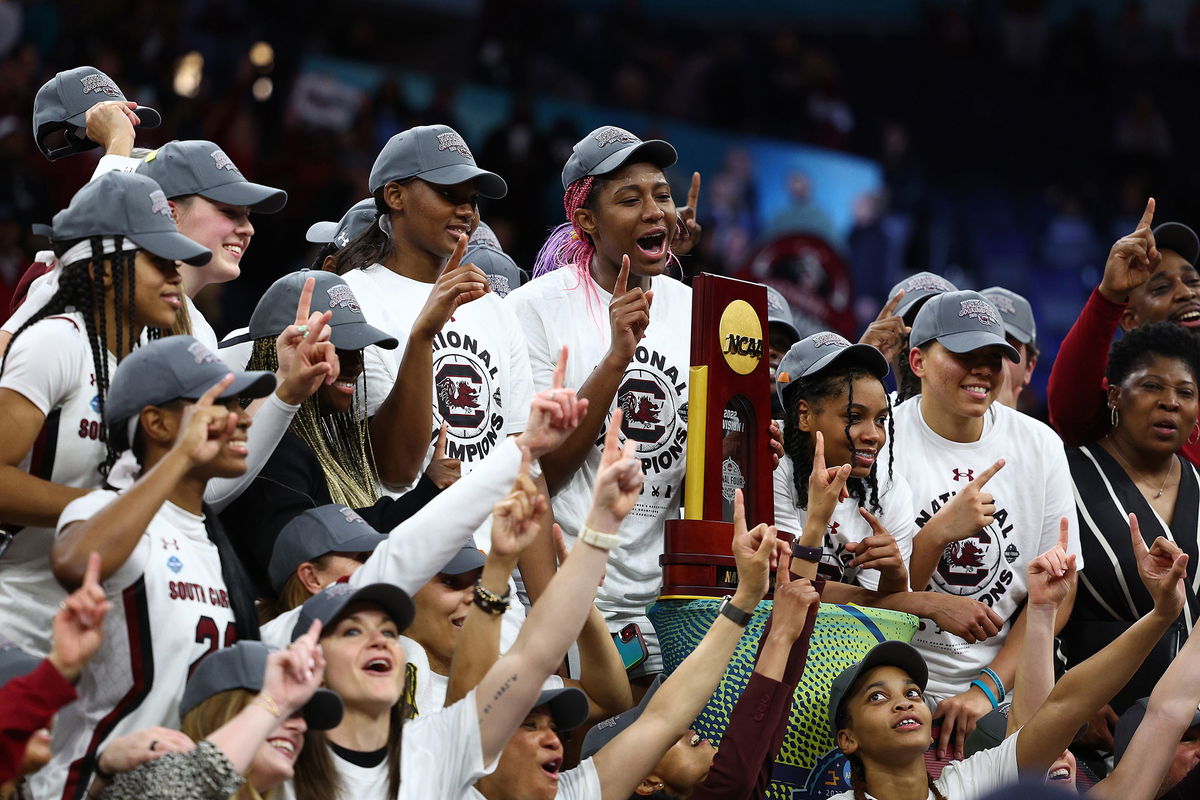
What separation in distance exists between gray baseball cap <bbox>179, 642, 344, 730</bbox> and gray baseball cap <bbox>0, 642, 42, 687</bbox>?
287mm

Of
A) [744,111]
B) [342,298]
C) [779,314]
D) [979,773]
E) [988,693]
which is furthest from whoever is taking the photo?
[744,111]

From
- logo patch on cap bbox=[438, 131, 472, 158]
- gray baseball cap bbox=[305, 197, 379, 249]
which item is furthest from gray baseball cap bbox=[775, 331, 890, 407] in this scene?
gray baseball cap bbox=[305, 197, 379, 249]

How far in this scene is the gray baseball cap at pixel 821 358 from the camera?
4.83m

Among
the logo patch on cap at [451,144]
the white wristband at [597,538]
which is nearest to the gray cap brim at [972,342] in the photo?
the logo patch on cap at [451,144]

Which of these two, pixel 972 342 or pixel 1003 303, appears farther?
pixel 1003 303

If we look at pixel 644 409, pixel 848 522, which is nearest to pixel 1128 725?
pixel 848 522

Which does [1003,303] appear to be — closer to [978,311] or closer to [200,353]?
[978,311]

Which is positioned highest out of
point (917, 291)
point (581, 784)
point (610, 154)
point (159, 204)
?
A: point (610, 154)

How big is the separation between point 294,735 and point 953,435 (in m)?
2.75

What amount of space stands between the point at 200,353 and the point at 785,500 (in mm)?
2071

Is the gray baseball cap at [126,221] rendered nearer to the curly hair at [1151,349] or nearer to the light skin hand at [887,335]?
the light skin hand at [887,335]

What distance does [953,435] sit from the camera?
5.21 metres

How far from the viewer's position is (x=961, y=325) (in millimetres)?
5219

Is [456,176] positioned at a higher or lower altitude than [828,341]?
higher
